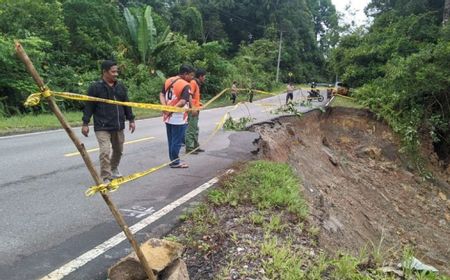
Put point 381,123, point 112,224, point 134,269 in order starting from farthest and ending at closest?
point 381,123 → point 112,224 → point 134,269

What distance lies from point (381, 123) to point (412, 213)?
7614 mm

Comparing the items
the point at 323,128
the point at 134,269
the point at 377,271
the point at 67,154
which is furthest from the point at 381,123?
the point at 134,269

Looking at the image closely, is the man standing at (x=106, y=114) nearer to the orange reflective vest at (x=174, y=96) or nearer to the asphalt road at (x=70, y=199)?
the asphalt road at (x=70, y=199)

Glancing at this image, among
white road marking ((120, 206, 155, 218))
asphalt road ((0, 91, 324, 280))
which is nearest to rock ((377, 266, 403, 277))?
asphalt road ((0, 91, 324, 280))

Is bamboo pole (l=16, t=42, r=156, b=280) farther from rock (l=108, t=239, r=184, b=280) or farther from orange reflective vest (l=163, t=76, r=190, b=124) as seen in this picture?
orange reflective vest (l=163, t=76, r=190, b=124)

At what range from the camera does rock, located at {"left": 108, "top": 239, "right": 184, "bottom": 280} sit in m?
3.42

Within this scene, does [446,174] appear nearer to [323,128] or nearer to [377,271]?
[323,128]

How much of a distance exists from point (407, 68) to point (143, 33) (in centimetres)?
1321

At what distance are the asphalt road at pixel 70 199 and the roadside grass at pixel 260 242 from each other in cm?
A: 50

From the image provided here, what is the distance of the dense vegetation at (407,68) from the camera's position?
1519cm

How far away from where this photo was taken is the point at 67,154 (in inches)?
358

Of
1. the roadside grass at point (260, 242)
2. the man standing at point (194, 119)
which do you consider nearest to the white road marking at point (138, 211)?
the roadside grass at point (260, 242)

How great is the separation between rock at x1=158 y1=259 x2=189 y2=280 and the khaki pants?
Result: 3.38m

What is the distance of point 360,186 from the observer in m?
12.5
